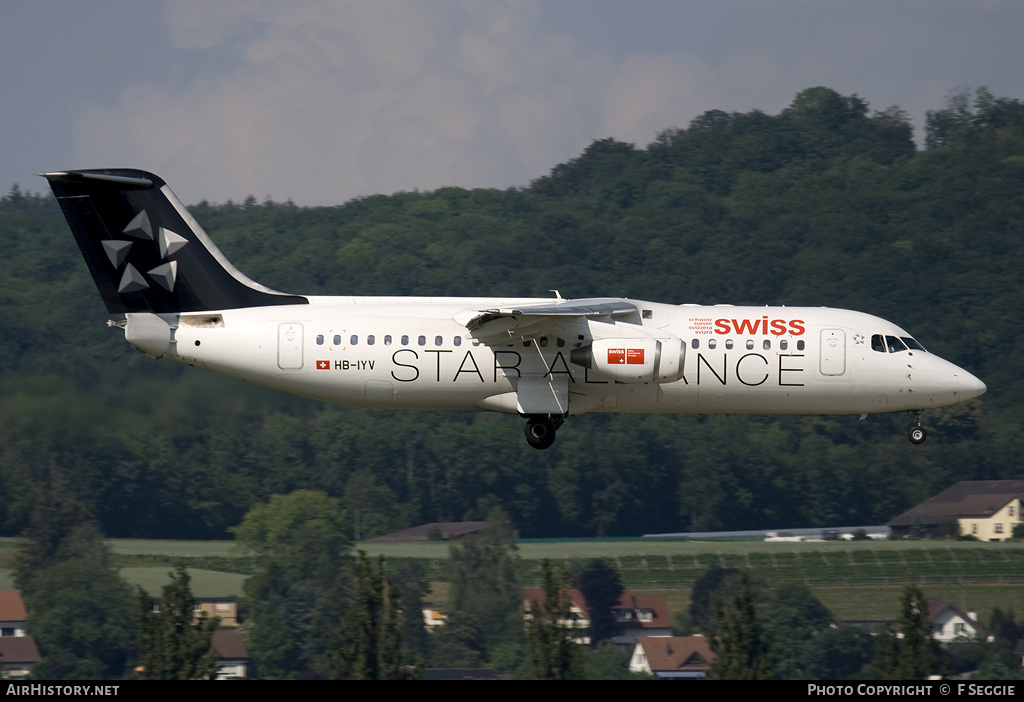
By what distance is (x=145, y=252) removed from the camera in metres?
27.5

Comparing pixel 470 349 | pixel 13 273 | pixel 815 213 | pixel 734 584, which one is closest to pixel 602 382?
pixel 470 349

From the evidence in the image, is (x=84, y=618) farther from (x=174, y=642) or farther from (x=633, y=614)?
(x=633, y=614)

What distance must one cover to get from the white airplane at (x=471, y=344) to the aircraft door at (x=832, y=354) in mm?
29

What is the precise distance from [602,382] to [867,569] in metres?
43.1

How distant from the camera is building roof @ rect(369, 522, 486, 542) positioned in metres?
69.9

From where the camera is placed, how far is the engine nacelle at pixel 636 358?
26141 mm

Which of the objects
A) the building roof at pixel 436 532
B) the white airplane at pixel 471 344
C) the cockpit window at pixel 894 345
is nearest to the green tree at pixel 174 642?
the white airplane at pixel 471 344

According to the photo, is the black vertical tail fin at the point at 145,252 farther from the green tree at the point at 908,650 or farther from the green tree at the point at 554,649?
the green tree at the point at 908,650

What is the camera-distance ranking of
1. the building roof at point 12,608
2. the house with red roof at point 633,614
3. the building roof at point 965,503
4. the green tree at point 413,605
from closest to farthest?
the building roof at point 12,608, the green tree at point 413,605, the house with red roof at point 633,614, the building roof at point 965,503

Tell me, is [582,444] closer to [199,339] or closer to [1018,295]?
[1018,295]

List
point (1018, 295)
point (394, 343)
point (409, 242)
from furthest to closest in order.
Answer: point (409, 242) → point (1018, 295) → point (394, 343)

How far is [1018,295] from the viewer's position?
106 m

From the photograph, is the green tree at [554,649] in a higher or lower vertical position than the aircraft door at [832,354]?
lower

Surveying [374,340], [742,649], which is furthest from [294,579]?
[374,340]
